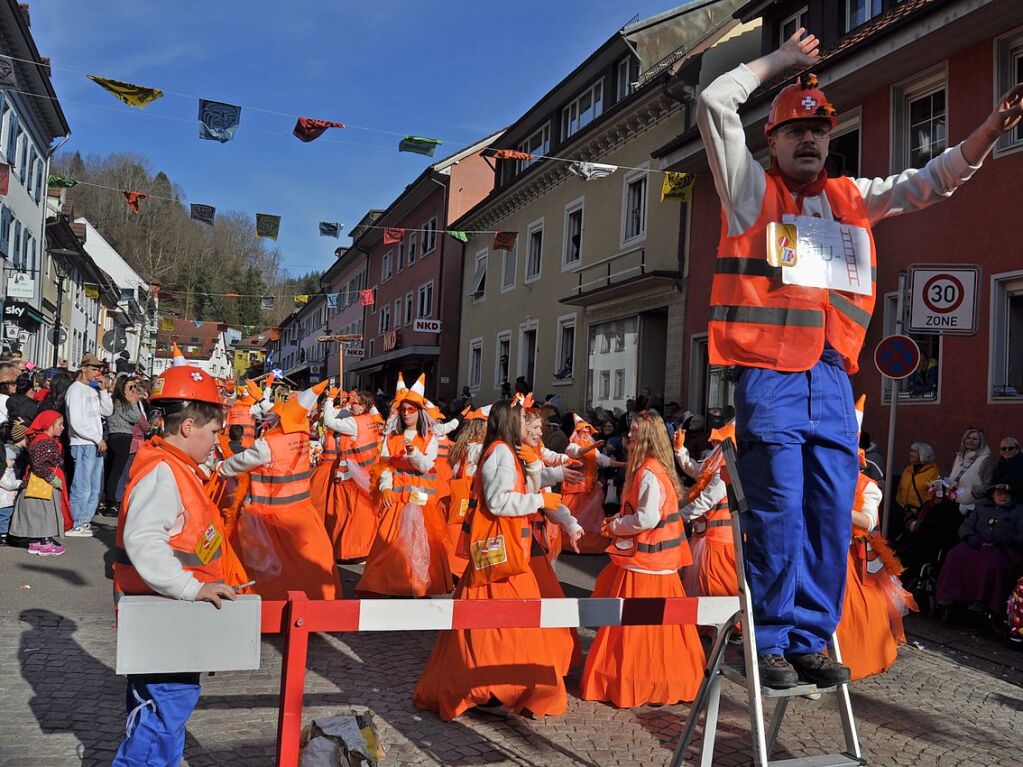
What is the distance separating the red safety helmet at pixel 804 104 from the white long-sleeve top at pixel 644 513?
3032mm

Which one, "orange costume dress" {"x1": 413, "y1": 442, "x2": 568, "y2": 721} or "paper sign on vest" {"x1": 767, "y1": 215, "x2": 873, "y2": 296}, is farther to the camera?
"orange costume dress" {"x1": 413, "y1": 442, "x2": 568, "y2": 721}

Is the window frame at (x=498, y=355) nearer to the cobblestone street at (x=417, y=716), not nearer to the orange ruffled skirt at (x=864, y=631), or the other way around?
the cobblestone street at (x=417, y=716)

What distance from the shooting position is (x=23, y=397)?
10.6 metres

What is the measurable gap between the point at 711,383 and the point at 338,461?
898 centimetres

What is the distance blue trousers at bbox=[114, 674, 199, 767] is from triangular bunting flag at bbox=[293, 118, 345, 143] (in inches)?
497

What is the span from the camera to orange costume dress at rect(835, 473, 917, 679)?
6020mm

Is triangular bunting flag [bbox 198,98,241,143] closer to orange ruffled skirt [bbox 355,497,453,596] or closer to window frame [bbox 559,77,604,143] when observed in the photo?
orange ruffled skirt [bbox 355,497,453,596]

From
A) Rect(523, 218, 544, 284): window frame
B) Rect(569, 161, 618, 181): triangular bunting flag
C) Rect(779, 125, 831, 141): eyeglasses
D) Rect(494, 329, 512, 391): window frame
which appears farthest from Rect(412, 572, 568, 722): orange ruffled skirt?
Rect(494, 329, 512, 391): window frame

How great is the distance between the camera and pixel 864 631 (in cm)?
612

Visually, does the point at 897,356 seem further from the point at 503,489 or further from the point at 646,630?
the point at 503,489

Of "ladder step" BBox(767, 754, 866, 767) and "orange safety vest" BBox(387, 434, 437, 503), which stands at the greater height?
"orange safety vest" BBox(387, 434, 437, 503)

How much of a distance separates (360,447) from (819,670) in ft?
26.5

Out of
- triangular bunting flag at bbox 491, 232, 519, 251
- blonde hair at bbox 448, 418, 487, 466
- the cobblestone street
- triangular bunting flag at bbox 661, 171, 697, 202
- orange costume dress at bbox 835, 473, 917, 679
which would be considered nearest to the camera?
the cobblestone street

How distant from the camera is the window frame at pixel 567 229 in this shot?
925 inches
